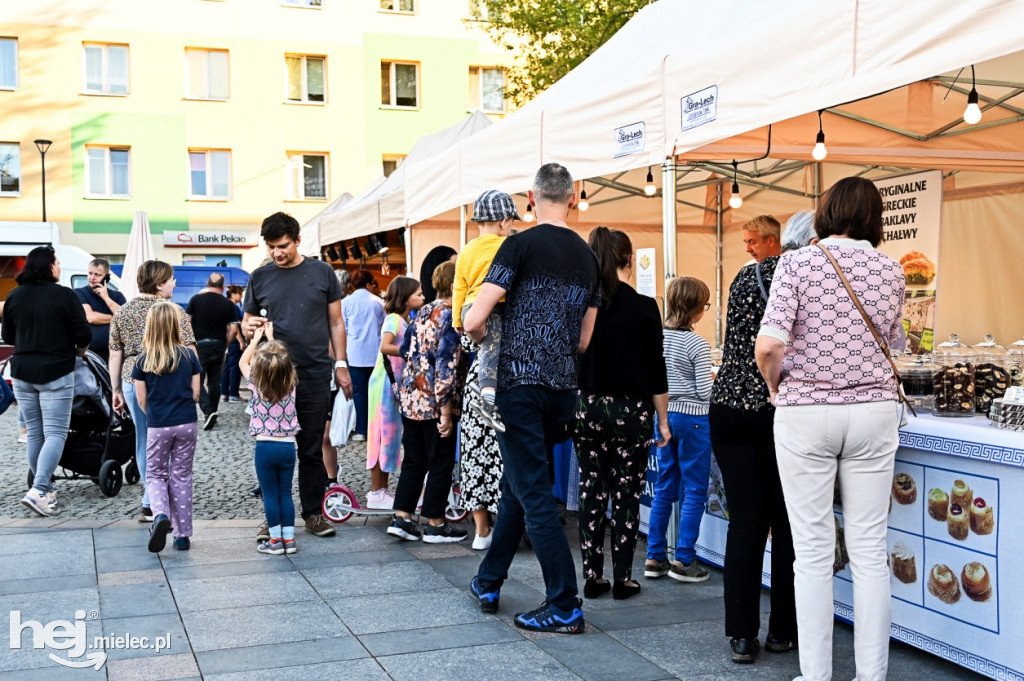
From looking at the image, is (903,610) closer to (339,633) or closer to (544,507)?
(544,507)

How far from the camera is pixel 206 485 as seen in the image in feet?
26.5

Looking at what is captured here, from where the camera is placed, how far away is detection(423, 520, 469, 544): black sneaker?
5930 mm

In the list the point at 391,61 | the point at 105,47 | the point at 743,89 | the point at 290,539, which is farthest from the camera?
the point at 391,61

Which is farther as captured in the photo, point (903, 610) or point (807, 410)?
point (903, 610)

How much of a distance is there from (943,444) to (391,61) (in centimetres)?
2838

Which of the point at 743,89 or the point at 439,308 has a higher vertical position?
the point at 743,89

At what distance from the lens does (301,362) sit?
5.94 m

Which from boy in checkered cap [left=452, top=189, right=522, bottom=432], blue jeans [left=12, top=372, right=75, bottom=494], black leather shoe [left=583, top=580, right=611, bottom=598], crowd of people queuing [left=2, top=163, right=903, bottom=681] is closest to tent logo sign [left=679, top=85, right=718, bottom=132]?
crowd of people queuing [left=2, top=163, right=903, bottom=681]

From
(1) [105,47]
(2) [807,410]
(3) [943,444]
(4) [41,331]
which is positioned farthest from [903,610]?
(1) [105,47]

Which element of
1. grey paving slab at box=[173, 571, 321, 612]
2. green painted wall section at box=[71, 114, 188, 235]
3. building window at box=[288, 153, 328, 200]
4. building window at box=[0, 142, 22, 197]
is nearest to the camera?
grey paving slab at box=[173, 571, 321, 612]

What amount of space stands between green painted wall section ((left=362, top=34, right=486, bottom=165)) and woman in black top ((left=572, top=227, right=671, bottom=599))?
25.8m

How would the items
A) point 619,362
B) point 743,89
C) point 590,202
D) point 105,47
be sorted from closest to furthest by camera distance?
point 619,362 < point 743,89 < point 590,202 < point 105,47

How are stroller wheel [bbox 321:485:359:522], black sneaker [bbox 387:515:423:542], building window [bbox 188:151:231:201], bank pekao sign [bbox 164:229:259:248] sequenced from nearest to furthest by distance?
1. black sneaker [bbox 387:515:423:542]
2. stroller wheel [bbox 321:485:359:522]
3. bank pekao sign [bbox 164:229:259:248]
4. building window [bbox 188:151:231:201]

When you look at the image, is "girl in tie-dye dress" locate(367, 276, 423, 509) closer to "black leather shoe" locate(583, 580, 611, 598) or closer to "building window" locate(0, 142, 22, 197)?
"black leather shoe" locate(583, 580, 611, 598)
